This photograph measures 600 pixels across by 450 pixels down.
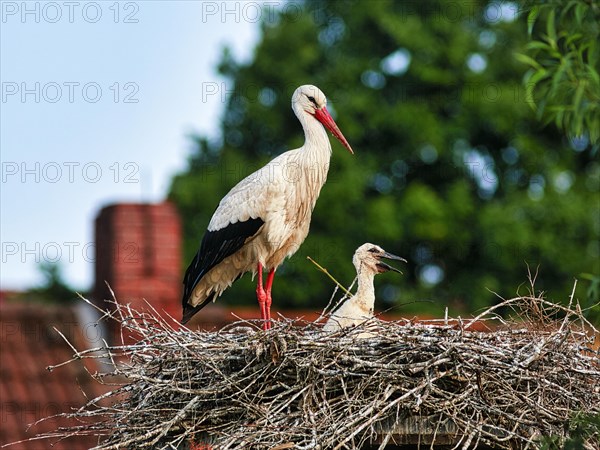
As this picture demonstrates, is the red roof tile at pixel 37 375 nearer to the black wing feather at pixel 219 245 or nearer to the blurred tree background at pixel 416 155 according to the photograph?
the black wing feather at pixel 219 245

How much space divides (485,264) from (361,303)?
16721 millimetres

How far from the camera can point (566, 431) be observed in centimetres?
561

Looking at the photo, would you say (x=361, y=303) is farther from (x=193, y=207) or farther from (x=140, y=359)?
(x=193, y=207)

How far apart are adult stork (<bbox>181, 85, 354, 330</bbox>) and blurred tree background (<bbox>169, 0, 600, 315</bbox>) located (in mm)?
13533

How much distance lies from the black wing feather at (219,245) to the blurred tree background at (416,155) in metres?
13.5

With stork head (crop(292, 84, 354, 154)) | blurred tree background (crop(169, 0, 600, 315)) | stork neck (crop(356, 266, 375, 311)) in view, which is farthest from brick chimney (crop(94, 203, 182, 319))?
blurred tree background (crop(169, 0, 600, 315))

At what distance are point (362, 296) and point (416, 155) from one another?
1797 cm

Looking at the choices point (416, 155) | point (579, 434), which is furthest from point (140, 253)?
point (416, 155)

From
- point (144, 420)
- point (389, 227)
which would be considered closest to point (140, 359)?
point (144, 420)

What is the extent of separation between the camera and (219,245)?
316 inches

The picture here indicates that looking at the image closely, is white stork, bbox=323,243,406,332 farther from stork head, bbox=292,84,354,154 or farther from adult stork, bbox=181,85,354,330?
stork head, bbox=292,84,354,154

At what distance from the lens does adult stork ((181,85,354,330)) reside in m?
7.88

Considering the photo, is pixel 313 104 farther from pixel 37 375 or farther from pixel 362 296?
pixel 37 375

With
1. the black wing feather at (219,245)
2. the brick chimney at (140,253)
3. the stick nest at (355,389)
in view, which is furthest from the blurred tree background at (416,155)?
the stick nest at (355,389)
